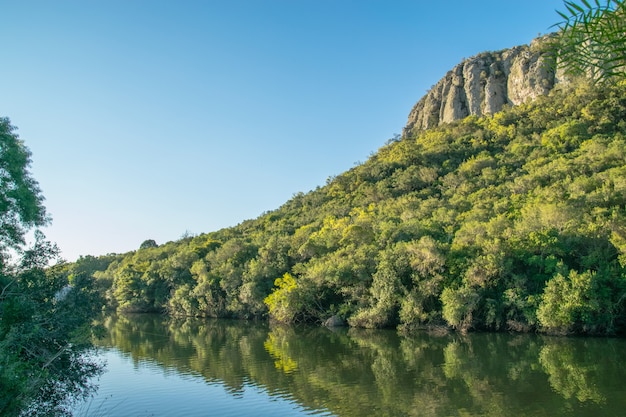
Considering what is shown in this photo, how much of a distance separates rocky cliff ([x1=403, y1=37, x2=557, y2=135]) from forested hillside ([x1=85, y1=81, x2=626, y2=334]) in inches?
245

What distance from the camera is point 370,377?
981 inches

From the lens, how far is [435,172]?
70.9m

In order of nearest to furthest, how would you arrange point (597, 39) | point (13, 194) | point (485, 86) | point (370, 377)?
point (597, 39) → point (13, 194) → point (370, 377) → point (485, 86)

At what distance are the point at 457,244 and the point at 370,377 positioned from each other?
70.2 ft

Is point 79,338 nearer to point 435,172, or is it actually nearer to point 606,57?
point 606,57

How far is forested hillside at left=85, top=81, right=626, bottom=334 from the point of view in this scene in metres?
36.8

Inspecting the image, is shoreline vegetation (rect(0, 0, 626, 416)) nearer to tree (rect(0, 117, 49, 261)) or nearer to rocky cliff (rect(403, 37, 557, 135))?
tree (rect(0, 117, 49, 261))

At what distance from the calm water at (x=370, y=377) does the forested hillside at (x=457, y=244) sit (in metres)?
3.53

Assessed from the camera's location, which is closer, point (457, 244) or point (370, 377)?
point (370, 377)

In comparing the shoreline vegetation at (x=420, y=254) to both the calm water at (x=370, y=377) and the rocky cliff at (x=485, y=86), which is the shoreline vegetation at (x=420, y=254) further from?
the rocky cliff at (x=485, y=86)

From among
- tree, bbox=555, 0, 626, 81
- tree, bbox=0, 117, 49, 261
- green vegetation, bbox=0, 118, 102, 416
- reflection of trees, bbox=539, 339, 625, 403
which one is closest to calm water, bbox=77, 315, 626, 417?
reflection of trees, bbox=539, 339, 625, 403

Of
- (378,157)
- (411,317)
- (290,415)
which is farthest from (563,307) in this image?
(378,157)

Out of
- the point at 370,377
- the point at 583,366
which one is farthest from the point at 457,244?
the point at 370,377

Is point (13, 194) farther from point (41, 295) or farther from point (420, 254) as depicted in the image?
point (420, 254)
